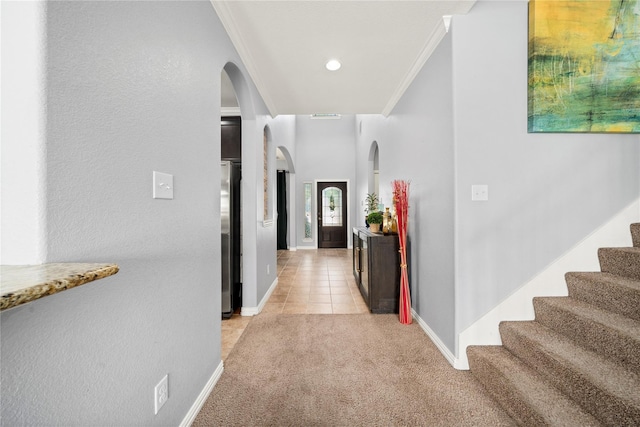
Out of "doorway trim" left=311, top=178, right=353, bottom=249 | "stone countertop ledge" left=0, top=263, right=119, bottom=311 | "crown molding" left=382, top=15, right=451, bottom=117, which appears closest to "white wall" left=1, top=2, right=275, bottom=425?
"stone countertop ledge" left=0, top=263, right=119, bottom=311

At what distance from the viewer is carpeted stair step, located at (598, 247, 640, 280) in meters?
1.76

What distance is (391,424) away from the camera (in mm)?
1502

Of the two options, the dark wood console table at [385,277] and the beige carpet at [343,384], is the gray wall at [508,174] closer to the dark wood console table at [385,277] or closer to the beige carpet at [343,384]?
the beige carpet at [343,384]

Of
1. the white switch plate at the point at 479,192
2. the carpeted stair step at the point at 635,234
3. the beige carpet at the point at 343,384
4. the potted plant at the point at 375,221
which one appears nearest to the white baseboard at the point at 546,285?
the carpeted stair step at the point at 635,234

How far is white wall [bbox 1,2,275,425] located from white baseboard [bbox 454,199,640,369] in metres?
1.81

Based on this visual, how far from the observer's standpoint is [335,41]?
2365 mm

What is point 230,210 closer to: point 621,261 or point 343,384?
point 343,384

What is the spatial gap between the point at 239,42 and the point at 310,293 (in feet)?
9.90

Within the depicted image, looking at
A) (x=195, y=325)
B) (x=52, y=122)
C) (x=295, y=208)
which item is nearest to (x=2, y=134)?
(x=52, y=122)

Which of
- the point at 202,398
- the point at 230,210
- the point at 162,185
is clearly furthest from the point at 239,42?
the point at 202,398

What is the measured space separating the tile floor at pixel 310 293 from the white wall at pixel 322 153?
2.96 m

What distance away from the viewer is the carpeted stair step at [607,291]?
157 cm

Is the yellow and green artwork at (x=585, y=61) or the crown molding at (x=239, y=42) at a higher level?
the crown molding at (x=239, y=42)

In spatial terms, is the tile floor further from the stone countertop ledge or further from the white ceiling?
the white ceiling
